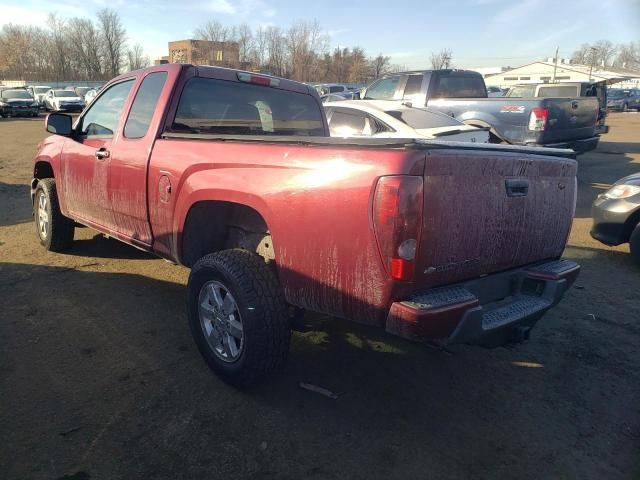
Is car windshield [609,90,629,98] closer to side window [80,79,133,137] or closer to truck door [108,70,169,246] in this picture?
side window [80,79,133,137]

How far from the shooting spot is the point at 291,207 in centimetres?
257

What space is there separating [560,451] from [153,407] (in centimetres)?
221

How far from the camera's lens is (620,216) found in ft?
17.7

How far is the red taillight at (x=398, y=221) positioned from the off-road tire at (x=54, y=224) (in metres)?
4.27

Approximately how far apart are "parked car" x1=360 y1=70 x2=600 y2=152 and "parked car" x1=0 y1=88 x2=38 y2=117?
28.9 meters

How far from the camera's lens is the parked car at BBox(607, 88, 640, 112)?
40.8 m

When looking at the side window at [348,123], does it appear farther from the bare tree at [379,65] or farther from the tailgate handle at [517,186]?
the bare tree at [379,65]

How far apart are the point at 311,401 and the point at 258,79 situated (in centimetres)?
267

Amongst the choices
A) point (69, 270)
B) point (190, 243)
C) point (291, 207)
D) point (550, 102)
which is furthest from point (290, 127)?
point (550, 102)

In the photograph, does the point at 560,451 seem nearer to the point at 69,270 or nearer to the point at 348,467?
the point at 348,467

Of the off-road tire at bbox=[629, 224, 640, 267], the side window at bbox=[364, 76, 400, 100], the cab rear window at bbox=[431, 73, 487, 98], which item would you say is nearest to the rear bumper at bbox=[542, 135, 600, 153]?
the cab rear window at bbox=[431, 73, 487, 98]

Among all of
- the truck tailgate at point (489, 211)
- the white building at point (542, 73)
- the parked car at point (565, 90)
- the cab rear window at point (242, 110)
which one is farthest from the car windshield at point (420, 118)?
the white building at point (542, 73)

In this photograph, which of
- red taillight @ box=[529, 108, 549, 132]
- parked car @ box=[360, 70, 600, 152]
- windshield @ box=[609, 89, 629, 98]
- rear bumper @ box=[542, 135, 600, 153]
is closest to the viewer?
red taillight @ box=[529, 108, 549, 132]

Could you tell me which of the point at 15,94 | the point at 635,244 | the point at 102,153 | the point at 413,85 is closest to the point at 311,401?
the point at 102,153
